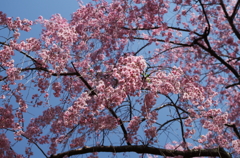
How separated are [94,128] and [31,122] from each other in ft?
8.73

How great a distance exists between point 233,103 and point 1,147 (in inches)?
322

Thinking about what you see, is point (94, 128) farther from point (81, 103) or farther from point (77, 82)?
point (77, 82)

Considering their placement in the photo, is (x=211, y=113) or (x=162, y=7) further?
(x=162, y=7)

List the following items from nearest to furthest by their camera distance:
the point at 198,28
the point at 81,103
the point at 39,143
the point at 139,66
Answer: the point at 139,66
the point at 81,103
the point at 39,143
the point at 198,28

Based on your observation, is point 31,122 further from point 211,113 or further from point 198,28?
point 198,28

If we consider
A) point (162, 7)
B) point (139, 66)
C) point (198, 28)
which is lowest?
point (139, 66)

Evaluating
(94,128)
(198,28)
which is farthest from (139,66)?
(198,28)

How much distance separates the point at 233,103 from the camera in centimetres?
984

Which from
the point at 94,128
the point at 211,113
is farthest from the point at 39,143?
the point at 211,113

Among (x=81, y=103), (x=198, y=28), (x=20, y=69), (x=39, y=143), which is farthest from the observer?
(x=198, y=28)

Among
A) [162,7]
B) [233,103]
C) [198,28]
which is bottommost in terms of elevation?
[233,103]

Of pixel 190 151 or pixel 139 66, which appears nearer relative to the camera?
pixel 139 66

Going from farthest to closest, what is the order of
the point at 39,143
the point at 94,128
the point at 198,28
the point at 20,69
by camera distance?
1. the point at 198,28
2. the point at 39,143
3. the point at 20,69
4. the point at 94,128

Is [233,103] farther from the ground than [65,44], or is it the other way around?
[65,44]
